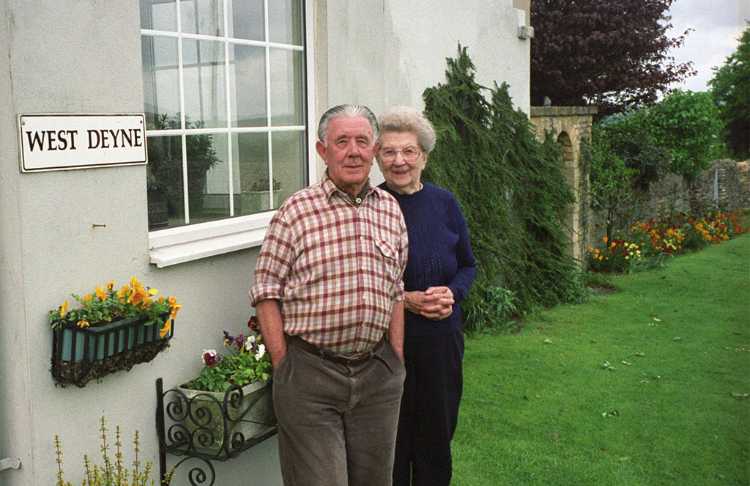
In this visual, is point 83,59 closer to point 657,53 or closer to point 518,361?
point 518,361

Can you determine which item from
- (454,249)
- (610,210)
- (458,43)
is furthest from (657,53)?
(454,249)

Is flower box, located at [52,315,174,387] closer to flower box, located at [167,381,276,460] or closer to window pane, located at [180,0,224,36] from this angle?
flower box, located at [167,381,276,460]

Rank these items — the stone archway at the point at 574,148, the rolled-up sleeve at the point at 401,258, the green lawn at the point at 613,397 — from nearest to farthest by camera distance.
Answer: the rolled-up sleeve at the point at 401,258 → the green lawn at the point at 613,397 → the stone archway at the point at 574,148

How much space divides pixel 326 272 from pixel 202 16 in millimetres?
1699

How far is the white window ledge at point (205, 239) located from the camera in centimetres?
363

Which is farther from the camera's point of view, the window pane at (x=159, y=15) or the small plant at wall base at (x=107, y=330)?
the window pane at (x=159, y=15)

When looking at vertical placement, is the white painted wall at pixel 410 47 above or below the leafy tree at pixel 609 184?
above

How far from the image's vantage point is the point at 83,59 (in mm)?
3145

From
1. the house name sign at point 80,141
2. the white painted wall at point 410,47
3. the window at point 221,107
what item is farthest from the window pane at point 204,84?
the white painted wall at point 410,47

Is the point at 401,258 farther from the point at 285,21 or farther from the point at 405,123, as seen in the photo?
the point at 285,21

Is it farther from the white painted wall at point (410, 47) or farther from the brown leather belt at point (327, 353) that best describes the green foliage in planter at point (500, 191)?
the brown leather belt at point (327, 353)

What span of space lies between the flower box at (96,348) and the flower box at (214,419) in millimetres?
462

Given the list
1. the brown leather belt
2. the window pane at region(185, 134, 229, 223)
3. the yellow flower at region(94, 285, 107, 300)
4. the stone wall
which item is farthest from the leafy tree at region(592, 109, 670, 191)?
the yellow flower at region(94, 285, 107, 300)

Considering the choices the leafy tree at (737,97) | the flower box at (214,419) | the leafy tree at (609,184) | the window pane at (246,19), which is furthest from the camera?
the leafy tree at (737,97)
